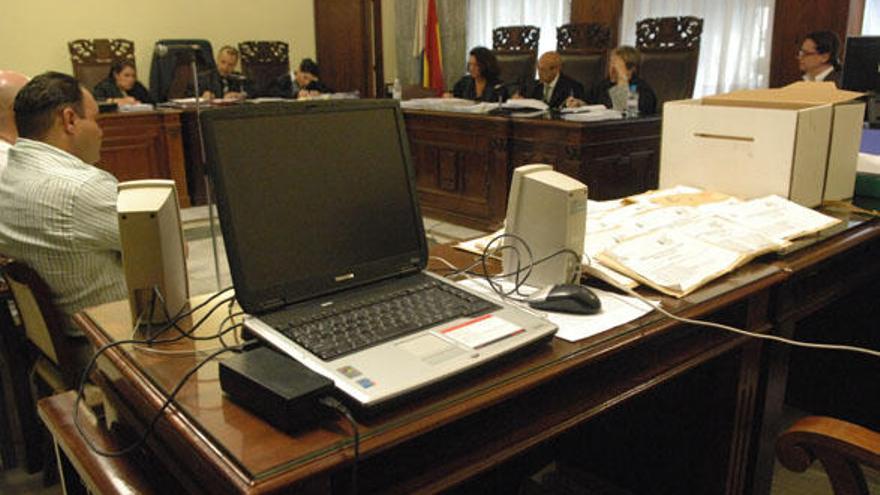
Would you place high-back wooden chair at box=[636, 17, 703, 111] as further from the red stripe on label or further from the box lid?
the red stripe on label

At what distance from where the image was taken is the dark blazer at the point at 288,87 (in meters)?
6.48

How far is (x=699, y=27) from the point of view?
4.68 meters

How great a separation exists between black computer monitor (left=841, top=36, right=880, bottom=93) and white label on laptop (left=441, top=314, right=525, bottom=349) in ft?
8.12

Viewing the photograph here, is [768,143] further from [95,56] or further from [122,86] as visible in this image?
[95,56]

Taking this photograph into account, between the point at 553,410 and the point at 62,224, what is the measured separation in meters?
1.28

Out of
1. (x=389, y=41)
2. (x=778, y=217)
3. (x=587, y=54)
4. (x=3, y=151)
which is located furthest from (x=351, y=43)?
(x=778, y=217)

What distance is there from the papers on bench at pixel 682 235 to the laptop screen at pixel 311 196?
372 mm

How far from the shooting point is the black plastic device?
31.5 inches

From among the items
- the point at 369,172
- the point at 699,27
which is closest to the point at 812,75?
the point at 699,27

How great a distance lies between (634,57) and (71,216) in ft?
12.2

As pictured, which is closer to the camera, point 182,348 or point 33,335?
Answer: point 182,348

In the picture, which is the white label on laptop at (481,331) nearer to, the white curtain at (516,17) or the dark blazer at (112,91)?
the dark blazer at (112,91)

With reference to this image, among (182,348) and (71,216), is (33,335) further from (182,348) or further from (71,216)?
(182,348)

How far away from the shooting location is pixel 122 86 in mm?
5922
